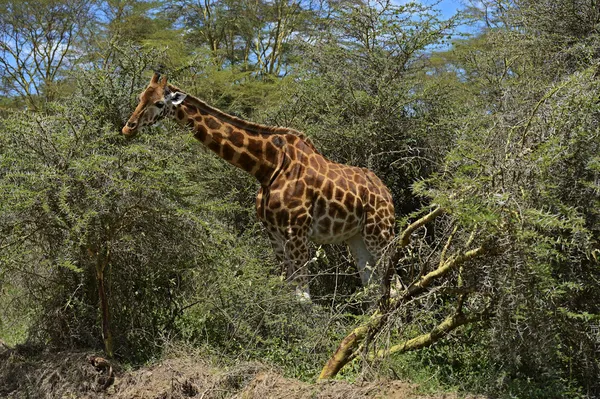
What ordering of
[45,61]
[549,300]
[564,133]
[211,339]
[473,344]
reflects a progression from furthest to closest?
[45,61]
[211,339]
[473,344]
[564,133]
[549,300]

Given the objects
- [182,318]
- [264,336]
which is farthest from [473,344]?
[182,318]

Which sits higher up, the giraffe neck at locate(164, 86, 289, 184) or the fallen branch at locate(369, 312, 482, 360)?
the giraffe neck at locate(164, 86, 289, 184)

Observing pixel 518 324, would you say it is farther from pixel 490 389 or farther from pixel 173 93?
pixel 173 93

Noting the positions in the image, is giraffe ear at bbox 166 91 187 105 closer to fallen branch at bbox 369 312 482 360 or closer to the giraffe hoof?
the giraffe hoof

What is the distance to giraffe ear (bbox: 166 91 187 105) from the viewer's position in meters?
6.71

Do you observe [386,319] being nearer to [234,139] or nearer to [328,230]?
[328,230]

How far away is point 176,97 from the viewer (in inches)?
266

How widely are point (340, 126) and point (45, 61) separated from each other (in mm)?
16414

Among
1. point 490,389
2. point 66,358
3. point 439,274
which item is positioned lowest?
point 490,389

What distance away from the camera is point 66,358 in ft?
19.8

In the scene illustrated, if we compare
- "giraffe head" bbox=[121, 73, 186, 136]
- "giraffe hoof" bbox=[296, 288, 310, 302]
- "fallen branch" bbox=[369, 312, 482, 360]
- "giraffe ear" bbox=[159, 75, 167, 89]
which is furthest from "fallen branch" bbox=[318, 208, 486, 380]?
"giraffe ear" bbox=[159, 75, 167, 89]

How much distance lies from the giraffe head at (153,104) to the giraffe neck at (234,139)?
0.40 feet

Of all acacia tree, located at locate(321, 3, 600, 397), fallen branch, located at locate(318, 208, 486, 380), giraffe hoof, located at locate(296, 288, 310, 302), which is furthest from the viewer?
→ giraffe hoof, located at locate(296, 288, 310, 302)

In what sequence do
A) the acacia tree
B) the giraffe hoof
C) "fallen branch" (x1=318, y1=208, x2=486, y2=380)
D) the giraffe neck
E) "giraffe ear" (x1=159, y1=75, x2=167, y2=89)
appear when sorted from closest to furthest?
the acacia tree
"fallen branch" (x1=318, y1=208, x2=486, y2=380)
the giraffe hoof
"giraffe ear" (x1=159, y1=75, x2=167, y2=89)
the giraffe neck
